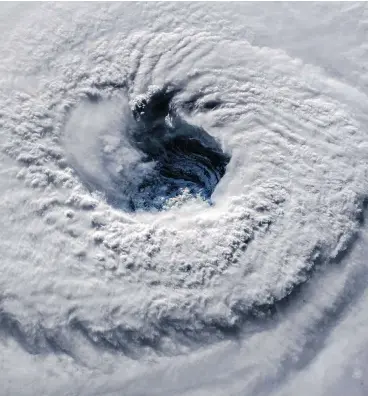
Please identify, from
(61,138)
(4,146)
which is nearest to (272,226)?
(61,138)

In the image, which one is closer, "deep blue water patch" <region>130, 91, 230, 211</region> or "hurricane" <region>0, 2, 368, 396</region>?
"hurricane" <region>0, 2, 368, 396</region>

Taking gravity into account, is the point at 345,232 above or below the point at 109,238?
above

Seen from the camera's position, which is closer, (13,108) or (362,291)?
(362,291)

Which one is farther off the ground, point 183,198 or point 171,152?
point 171,152

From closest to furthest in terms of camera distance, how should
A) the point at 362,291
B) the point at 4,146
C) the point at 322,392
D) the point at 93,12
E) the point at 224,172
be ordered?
the point at 322,392
the point at 362,291
the point at 4,146
the point at 224,172
the point at 93,12

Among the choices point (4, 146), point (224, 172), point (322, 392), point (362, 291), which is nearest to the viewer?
point (322, 392)

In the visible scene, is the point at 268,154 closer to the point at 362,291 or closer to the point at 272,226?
the point at 272,226

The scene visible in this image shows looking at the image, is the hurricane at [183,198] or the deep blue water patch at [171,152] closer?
the hurricane at [183,198]

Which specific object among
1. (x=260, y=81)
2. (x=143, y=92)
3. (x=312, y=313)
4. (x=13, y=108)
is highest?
(x=260, y=81)
